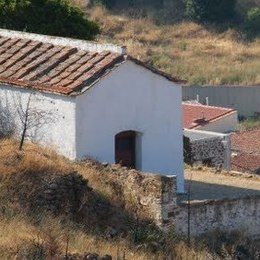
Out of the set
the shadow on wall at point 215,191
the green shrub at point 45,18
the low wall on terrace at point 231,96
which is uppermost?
the green shrub at point 45,18

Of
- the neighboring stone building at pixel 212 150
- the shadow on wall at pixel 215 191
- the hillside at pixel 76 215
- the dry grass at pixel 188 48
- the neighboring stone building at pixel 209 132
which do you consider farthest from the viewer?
the dry grass at pixel 188 48

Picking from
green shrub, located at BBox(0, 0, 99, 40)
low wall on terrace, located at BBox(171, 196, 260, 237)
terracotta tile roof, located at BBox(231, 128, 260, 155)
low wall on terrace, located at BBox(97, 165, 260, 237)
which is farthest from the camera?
terracotta tile roof, located at BBox(231, 128, 260, 155)

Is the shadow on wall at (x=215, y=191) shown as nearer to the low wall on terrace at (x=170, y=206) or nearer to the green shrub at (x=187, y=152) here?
the low wall on terrace at (x=170, y=206)

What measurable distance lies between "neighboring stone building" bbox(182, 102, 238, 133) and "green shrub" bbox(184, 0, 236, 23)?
22.8 metres

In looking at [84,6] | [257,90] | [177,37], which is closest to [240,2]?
[177,37]

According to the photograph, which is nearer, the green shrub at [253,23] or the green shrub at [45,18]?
the green shrub at [45,18]

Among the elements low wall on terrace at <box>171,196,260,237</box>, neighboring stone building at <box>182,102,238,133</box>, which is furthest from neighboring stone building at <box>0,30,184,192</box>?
neighboring stone building at <box>182,102,238,133</box>

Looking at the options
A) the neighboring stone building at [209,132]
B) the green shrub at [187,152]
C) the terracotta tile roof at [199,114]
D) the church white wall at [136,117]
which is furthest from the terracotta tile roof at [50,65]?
the terracotta tile roof at [199,114]

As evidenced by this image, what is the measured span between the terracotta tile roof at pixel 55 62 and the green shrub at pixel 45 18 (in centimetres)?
549

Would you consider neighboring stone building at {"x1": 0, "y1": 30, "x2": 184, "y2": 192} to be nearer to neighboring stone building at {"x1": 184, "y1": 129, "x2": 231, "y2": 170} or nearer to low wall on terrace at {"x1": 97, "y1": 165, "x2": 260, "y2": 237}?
low wall on terrace at {"x1": 97, "y1": 165, "x2": 260, "y2": 237}

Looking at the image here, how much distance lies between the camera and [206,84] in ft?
174

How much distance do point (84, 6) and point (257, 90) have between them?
1818 centimetres

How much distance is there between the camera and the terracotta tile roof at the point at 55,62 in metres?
19.7

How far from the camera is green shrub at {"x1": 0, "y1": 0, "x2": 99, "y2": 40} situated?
27.4 meters
